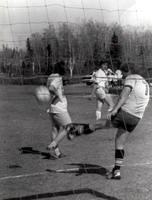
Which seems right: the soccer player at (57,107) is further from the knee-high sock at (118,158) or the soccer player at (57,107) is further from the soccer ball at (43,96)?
the knee-high sock at (118,158)

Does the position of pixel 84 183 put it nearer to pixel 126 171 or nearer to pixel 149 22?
pixel 126 171

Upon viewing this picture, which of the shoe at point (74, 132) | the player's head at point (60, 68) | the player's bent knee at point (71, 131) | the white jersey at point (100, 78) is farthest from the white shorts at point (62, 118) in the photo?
the white jersey at point (100, 78)

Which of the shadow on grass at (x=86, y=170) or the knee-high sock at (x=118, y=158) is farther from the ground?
the knee-high sock at (x=118, y=158)

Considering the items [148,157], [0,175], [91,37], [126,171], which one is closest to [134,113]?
[126,171]

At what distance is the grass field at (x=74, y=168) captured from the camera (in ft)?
17.1

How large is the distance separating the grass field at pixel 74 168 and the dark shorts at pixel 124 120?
2.36 feet

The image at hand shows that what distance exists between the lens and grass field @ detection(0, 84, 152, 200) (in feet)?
17.1

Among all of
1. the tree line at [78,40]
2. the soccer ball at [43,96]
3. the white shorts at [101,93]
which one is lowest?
the white shorts at [101,93]

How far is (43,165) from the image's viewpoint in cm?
680

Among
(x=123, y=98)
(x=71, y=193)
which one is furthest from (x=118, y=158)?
(x=71, y=193)

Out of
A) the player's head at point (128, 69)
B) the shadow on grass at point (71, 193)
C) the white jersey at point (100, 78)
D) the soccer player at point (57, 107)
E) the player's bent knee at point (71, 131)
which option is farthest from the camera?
the white jersey at point (100, 78)

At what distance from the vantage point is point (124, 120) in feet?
19.5

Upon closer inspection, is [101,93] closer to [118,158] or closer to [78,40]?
[78,40]

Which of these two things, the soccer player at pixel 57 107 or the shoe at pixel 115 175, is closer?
the shoe at pixel 115 175
